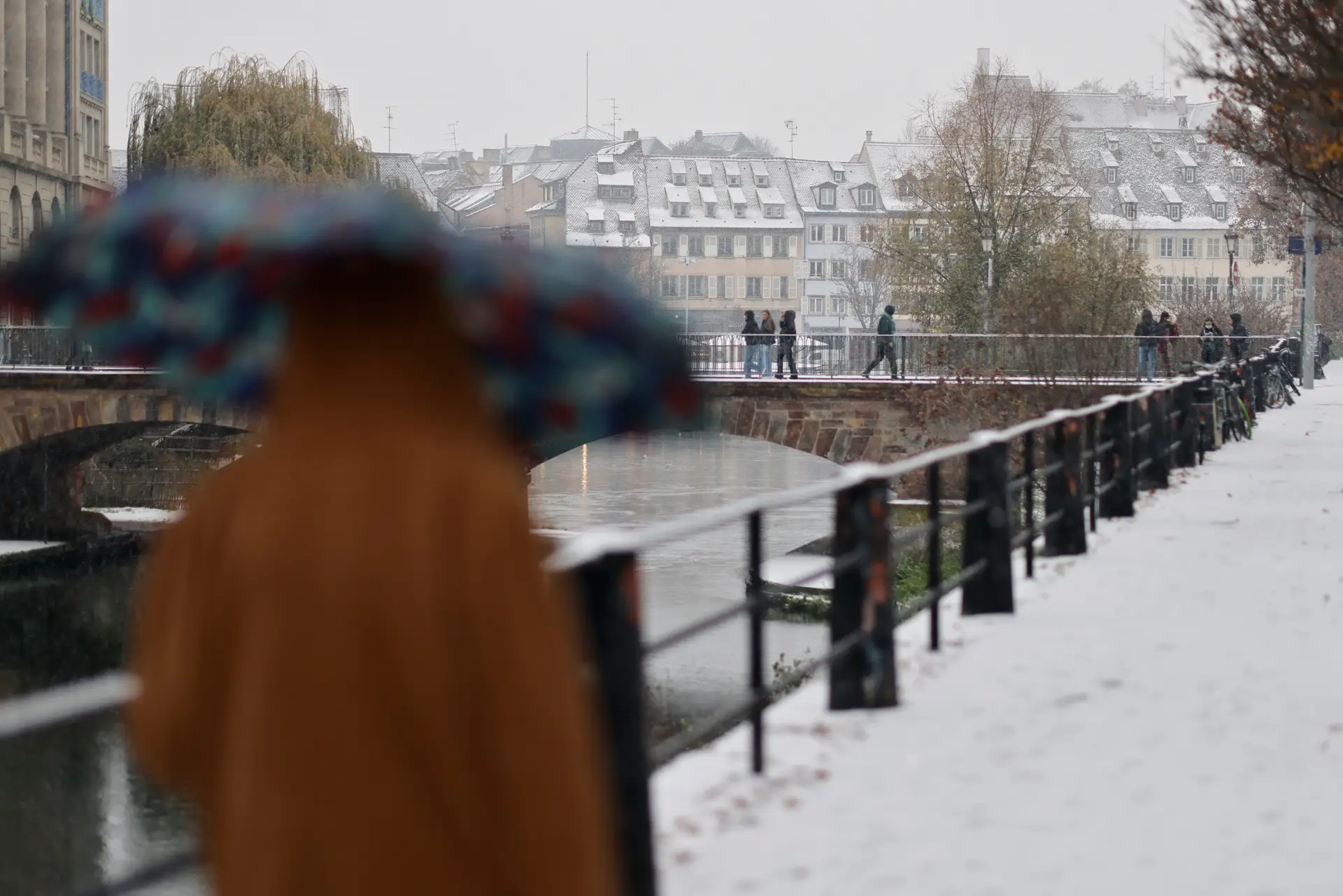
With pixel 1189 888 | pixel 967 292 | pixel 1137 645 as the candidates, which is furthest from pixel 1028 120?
pixel 1189 888

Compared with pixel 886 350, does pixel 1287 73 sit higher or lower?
higher

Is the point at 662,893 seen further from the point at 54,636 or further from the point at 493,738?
the point at 54,636

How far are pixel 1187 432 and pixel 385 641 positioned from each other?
65.9 ft

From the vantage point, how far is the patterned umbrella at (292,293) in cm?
200

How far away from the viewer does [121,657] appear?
30375 millimetres

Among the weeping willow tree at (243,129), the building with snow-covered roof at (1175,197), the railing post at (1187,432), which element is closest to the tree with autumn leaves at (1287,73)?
the railing post at (1187,432)

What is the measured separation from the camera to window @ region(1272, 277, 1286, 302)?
10538 centimetres

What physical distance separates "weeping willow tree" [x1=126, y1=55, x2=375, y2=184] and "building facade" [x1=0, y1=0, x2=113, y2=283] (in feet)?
17.6

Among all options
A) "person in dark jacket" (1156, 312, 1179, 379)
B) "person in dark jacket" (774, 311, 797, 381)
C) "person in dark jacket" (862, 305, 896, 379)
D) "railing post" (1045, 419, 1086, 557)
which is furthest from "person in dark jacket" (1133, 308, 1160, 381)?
"railing post" (1045, 419, 1086, 557)

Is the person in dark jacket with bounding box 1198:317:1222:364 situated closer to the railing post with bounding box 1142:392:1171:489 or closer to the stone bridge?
the railing post with bounding box 1142:392:1171:489

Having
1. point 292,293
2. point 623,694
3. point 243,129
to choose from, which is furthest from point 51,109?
point 292,293

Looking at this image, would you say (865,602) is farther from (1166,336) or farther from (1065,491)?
(1166,336)

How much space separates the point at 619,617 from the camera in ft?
16.1

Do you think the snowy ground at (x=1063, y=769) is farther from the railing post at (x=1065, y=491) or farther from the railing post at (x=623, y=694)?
the railing post at (x=1065, y=491)
